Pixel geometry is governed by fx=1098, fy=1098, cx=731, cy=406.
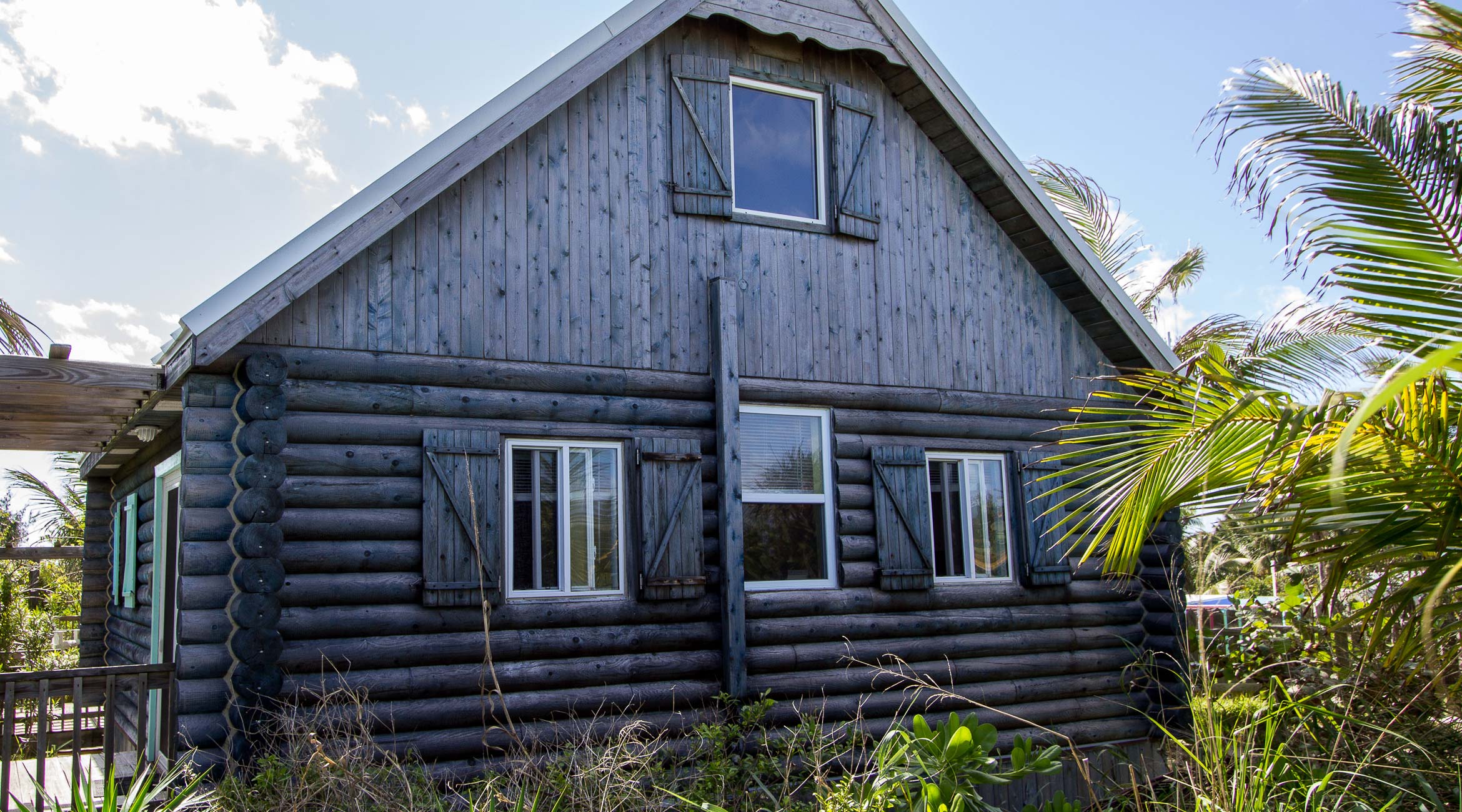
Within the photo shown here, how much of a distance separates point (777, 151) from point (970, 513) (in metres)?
3.78

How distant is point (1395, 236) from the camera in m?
4.49

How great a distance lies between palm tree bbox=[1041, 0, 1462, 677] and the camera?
408 centimetres

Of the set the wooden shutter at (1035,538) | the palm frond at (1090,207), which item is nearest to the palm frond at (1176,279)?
the palm frond at (1090,207)

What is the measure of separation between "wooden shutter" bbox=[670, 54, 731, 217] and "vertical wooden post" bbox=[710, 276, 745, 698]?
0.71 metres

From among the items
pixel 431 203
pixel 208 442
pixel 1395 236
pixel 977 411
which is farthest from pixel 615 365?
pixel 1395 236

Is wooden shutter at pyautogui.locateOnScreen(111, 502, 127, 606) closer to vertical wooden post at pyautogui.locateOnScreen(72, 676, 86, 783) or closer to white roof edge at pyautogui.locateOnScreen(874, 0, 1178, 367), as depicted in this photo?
vertical wooden post at pyautogui.locateOnScreen(72, 676, 86, 783)

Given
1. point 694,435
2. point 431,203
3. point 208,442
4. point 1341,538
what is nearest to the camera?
point 1341,538

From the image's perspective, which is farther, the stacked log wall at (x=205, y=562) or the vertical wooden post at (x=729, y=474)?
the vertical wooden post at (x=729, y=474)

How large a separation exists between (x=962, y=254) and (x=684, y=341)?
3261 mm

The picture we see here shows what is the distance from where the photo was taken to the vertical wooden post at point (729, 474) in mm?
8508

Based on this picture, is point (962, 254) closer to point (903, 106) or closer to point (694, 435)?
point (903, 106)

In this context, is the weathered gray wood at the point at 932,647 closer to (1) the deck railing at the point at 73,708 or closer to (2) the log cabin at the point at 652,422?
(2) the log cabin at the point at 652,422

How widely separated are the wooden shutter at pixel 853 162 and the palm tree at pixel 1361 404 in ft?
15.4

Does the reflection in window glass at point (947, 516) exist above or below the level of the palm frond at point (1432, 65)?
below
